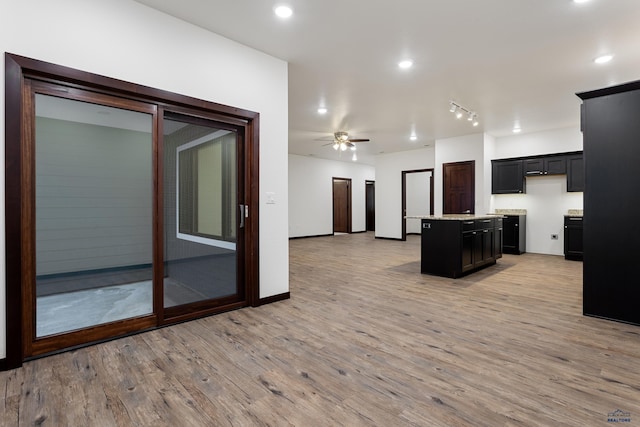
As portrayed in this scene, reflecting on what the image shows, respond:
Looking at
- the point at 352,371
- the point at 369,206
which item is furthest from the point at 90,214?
the point at 369,206

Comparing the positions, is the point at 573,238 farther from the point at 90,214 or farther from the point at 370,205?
the point at 90,214

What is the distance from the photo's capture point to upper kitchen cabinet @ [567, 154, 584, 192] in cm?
651

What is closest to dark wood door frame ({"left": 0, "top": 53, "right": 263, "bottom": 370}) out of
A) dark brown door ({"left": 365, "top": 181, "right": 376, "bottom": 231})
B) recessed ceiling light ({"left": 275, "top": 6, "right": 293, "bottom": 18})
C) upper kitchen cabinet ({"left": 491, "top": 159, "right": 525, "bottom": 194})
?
recessed ceiling light ({"left": 275, "top": 6, "right": 293, "bottom": 18})

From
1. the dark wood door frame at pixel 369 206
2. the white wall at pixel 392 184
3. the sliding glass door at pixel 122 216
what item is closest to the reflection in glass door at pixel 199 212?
the sliding glass door at pixel 122 216

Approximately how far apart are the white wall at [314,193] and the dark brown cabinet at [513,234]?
5.72m

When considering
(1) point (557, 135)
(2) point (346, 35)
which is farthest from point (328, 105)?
(1) point (557, 135)

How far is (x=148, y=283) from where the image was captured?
2.83 meters

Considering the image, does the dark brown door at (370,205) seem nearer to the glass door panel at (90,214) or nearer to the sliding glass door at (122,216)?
the sliding glass door at (122,216)

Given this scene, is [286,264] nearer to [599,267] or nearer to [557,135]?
[599,267]

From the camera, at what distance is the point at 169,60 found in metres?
2.86

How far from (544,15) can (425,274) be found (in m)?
3.53

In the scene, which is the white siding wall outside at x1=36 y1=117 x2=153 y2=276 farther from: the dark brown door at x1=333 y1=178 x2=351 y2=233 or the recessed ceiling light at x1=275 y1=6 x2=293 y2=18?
the dark brown door at x1=333 y1=178 x2=351 y2=233

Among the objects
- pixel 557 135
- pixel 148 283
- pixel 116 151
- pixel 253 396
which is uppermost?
pixel 557 135

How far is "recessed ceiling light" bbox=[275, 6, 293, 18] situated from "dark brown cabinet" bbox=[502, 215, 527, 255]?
6.47m
